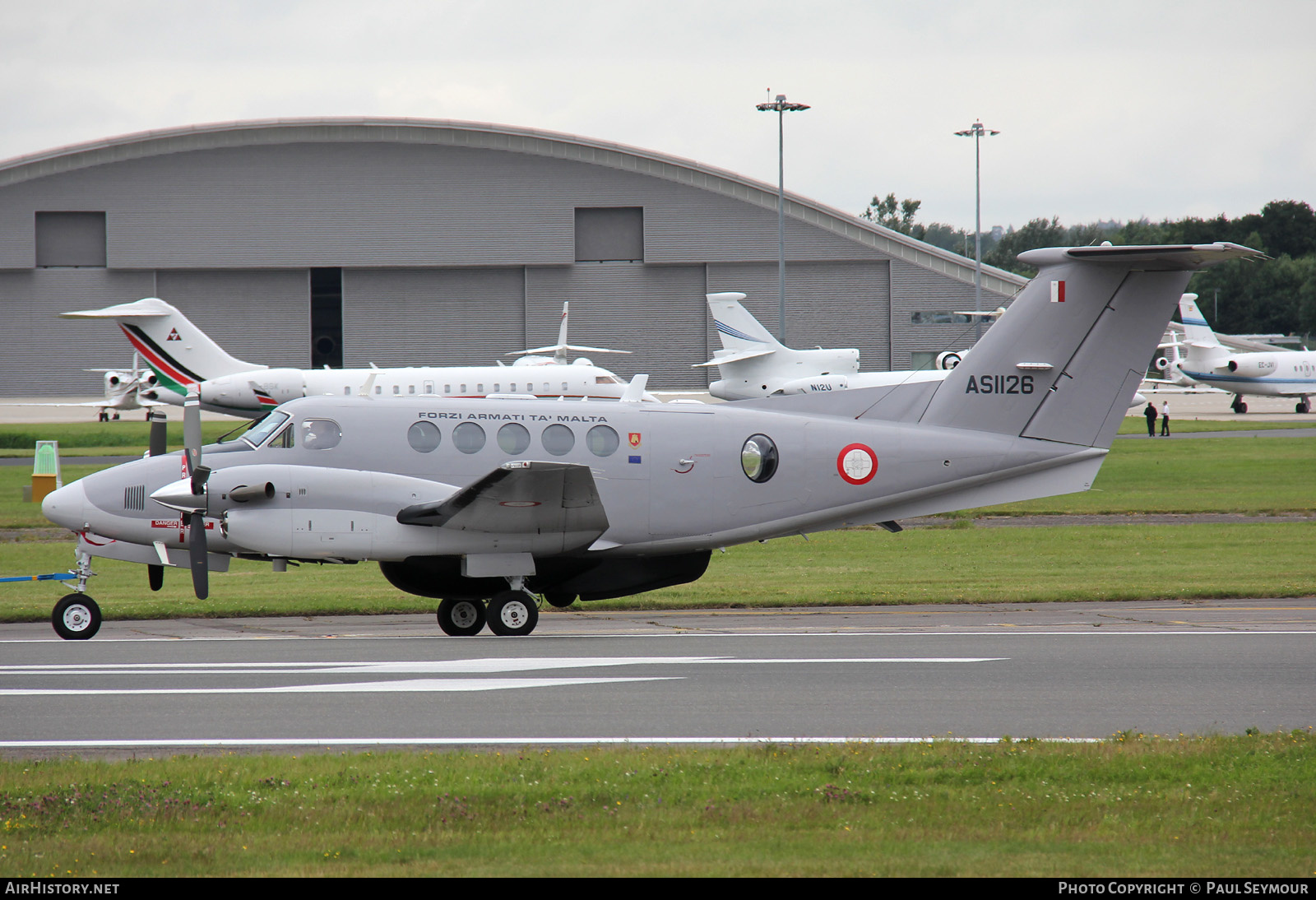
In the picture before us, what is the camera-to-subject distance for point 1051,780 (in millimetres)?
8141

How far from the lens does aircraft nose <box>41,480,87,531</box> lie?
1500 cm

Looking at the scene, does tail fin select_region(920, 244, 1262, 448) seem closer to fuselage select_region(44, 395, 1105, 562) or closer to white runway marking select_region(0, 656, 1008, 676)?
fuselage select_region(44, 395, 1105, 562)

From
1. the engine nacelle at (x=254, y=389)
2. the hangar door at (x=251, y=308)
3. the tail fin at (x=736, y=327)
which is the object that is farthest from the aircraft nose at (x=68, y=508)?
the hangar door at (x=251, y=308)

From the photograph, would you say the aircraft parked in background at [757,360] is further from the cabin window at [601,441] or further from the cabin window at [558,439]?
the cabin window at [558,439]

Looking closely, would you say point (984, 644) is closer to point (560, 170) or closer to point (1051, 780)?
point (1051, 780)

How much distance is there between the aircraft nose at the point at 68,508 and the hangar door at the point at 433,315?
A: 6713 cm

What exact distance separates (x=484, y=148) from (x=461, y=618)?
70727mm

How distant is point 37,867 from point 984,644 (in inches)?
410

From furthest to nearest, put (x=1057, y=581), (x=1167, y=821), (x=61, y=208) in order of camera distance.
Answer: (x=61, y=208) → (x=1057, y=581) → (x=1167, y=821)

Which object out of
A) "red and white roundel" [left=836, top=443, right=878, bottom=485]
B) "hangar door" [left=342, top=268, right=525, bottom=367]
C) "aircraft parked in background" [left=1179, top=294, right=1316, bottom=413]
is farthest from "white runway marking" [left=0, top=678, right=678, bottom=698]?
"hangar door" [left=342, top=268, right=525, bottom=367]

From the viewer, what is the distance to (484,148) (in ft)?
270

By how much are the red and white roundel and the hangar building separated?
67245 millimetres

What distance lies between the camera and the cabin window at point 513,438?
15.9 meters
